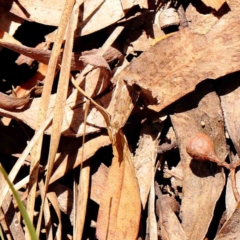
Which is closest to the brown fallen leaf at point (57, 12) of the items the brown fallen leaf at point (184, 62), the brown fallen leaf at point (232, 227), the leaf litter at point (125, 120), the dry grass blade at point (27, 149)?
the leaf litter at point (125, 120)

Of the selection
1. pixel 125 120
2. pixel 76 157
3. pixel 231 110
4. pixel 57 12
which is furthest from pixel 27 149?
pixel 231 110

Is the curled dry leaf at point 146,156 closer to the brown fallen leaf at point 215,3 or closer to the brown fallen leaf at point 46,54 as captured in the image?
the brown fallen leaf at point 46,54

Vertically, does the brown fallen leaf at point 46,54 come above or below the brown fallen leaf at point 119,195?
above

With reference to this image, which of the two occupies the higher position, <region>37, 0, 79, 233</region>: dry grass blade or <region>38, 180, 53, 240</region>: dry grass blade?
<region>37, 0, 79, 233</region>: dry grass blade

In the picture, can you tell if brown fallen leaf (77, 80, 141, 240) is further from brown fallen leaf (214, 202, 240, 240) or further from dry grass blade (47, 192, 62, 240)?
brown fallen leaf (214, 202, 240, 240)

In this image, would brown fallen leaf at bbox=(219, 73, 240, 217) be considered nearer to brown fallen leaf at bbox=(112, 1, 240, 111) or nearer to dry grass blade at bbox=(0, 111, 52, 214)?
brown fallen leaf at bbox=(112, 1, 240, 111)

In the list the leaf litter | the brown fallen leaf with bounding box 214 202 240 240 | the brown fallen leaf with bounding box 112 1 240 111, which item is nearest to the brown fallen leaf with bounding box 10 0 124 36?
the leaf litter

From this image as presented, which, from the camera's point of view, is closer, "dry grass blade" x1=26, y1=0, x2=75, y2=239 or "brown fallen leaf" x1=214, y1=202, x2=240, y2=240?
"brown fallen leaf" x1=214, y1=202, x2=240, y2=240

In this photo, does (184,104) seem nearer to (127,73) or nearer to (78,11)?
(127,73)

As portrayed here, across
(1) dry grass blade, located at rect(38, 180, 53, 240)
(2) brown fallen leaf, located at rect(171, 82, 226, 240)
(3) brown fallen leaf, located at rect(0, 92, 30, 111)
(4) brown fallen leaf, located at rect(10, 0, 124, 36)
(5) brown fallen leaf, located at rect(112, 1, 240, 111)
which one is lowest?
(1) dry grass blade, located at rect(38, 180, 53, 240)
